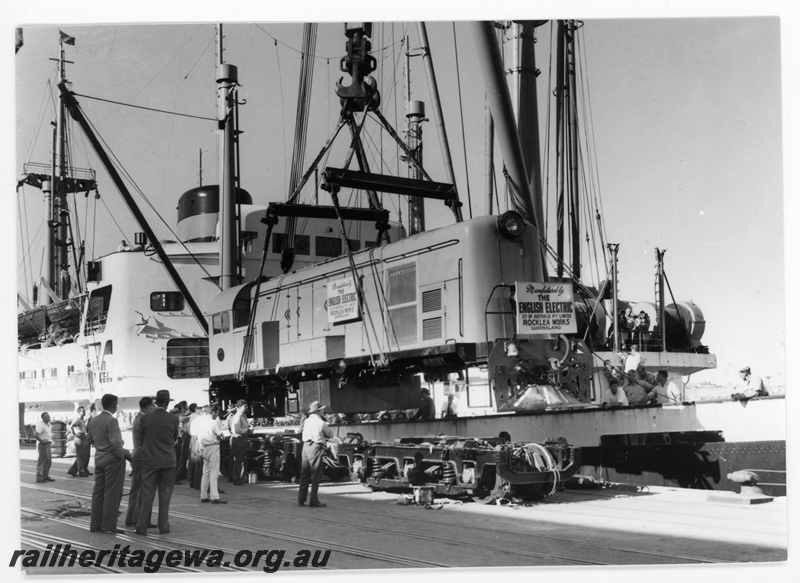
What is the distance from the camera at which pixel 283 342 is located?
14320 millimetres

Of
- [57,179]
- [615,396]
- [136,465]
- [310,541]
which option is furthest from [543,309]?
[57,179]

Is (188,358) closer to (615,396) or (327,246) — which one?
(327,246)

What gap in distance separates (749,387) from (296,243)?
1173 cm

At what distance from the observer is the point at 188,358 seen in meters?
18.4

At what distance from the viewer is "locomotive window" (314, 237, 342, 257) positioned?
20.4 metres

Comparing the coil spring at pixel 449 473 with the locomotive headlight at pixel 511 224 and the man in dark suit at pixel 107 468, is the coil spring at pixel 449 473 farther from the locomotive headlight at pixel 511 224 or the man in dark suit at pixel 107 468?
the man in dark suit at pixel 107 468

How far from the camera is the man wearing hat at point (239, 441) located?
13.5m

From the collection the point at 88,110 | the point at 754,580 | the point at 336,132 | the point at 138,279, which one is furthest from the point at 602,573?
the point at 138,279

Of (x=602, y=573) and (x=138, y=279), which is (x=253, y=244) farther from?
(x=602, y=573)

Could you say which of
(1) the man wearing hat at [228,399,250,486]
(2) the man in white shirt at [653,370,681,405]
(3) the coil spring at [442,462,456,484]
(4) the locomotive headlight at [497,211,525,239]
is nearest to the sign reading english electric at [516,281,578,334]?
(4) the locomotive headlight at [497,211,525,239]

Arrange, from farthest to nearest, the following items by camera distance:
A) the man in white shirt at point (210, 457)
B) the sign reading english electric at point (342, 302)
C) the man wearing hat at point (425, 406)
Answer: the man wearing hat at point (425, 406), the sign reading english electric at point (342, 302), the man in white shirt at point (210, 457)

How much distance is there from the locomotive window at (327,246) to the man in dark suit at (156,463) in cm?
1148

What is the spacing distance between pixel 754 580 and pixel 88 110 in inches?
465

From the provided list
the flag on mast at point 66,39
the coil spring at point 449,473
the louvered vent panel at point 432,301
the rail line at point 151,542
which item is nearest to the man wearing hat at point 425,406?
the louvered vent panel at point 432,301
